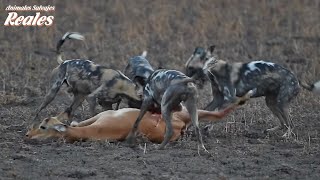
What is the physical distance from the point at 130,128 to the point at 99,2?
366 inches

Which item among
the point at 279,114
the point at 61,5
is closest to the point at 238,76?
the point at 279,114

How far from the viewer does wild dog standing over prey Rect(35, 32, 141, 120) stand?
10.9 meters

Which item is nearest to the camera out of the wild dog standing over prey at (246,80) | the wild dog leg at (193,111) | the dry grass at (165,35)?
the wild dog leg at (193,111)

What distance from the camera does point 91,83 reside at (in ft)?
36.7

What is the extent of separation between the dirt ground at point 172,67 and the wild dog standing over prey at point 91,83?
0.48 m

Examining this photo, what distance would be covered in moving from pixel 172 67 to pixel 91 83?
12.5 ft

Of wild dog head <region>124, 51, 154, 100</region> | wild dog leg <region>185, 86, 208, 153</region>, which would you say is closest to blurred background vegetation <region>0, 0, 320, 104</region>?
wild dog head <region>124, 51, 154, 100</region>

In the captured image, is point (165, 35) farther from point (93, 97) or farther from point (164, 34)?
point (93, 97)

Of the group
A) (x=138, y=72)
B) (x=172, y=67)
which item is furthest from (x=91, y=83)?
(x=172, y=67)

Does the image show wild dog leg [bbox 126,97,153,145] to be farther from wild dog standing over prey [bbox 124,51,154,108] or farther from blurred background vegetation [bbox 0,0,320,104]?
blurred background vegetation [bbox 0,0,320,104]

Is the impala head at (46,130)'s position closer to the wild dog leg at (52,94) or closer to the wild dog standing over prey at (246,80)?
the wild dog leg at (52,94)

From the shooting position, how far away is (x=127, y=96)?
428 inches

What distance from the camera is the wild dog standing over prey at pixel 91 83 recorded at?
10.9 metres

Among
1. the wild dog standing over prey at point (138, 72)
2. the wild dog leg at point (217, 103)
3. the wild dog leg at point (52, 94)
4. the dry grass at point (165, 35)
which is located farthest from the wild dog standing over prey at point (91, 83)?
the dry grass at point (165, 35)
